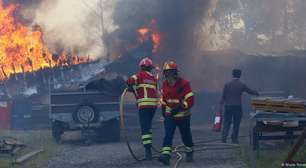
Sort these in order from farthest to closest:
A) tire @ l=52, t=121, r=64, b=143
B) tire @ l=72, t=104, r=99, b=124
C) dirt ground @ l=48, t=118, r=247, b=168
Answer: tire @ l=52, t=121, r=64, b=143
tire @ l=72, t=104, r=99, b=124
dirt ground @ l=48, t=118, r=247, b=168

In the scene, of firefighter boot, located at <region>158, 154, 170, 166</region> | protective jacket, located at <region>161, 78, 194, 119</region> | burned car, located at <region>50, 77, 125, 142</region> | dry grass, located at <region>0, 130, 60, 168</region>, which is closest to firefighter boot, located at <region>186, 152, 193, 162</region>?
firefighter boot, located at <region>158, 154, 170, 166</region>

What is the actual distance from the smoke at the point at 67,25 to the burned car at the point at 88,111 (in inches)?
380

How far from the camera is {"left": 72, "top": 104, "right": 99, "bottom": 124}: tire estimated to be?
1438 cm

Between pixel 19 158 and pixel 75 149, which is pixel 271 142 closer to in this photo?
pixel 75 149

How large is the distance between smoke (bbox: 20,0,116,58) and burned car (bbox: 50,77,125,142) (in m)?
9.64

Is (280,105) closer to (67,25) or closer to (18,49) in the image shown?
(18,49)

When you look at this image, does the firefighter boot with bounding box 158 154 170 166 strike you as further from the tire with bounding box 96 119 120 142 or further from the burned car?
the tire with bounding box 96 119 120 142

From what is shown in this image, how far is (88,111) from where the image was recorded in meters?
14.4

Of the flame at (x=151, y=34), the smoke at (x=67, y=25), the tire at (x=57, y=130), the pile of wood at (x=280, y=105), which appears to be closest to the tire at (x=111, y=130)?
the tire at (x=57, y=130)

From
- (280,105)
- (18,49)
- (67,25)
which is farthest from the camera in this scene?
(67,25)

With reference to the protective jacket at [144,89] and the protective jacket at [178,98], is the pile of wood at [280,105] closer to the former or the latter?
the protective jacket at [178,98]

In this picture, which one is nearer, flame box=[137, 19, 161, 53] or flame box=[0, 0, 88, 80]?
flame box=[0, 0, 88, 80]

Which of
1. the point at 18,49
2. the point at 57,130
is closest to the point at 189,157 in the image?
the point at 57,130

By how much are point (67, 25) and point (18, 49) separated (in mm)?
3930
